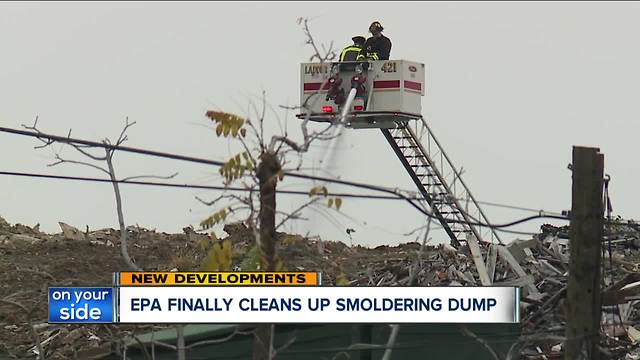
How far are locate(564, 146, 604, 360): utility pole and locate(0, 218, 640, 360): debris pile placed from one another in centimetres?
71

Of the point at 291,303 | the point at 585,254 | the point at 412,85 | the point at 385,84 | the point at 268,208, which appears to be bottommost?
the point at 291,303

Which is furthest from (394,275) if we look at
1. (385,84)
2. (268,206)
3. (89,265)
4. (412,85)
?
(89,265)

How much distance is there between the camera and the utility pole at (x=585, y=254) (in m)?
13.6

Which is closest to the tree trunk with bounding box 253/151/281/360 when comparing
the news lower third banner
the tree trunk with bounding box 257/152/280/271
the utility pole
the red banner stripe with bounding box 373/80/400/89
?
the tree trunk with bounding box 257/152/280/271

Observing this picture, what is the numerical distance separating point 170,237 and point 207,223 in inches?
885

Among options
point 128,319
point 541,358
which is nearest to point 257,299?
point 128,319

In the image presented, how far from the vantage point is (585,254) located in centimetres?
1361

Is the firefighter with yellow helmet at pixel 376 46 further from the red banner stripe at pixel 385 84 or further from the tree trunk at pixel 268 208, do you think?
the tree trunk at pixel 268 208

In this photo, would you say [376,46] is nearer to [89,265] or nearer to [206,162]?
[89,265]

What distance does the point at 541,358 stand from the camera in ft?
62.7

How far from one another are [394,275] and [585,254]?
8.35 meters

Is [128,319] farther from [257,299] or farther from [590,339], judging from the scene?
[590,339]

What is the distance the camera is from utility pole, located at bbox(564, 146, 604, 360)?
13.6 m

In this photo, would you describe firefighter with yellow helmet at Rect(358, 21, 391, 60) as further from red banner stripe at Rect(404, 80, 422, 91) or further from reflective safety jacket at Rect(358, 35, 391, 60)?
red banner stripe at Rect(404, 80, 422, 91)
